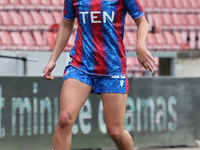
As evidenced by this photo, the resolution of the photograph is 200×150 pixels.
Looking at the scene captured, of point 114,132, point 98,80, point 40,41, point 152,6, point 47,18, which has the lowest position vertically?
point 114,132

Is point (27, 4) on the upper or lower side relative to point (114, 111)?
upper

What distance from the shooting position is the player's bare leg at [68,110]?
255 centimetres

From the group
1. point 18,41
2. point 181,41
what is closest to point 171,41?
point 181,41

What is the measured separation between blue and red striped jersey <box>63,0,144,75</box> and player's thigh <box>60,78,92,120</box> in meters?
0.14

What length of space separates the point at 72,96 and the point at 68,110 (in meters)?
0.12

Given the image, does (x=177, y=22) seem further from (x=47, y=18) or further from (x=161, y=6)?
(x=47, y=18)

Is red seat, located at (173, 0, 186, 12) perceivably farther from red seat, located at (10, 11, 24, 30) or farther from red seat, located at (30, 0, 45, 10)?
red seat, located at (10, 11, 24, 30)

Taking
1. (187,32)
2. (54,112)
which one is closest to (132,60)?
(187,32)

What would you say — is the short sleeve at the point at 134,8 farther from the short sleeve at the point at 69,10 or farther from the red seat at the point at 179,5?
the red seat at the point at 179,5

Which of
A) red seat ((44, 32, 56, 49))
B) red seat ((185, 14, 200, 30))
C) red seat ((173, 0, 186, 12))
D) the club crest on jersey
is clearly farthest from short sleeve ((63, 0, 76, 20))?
red seat ((173, 0, 186, 12))

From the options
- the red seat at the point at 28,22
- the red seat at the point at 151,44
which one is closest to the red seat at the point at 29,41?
the red seat at the point at 28,22

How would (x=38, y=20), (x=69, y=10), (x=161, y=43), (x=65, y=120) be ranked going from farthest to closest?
1. (x=161, y=43)
2. (x=38, y=20)
3. (x=69, y=10)
4. (x=65, y=120)

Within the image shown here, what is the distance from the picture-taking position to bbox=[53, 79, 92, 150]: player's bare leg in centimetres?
255

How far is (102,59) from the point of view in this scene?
2717 millimetres
